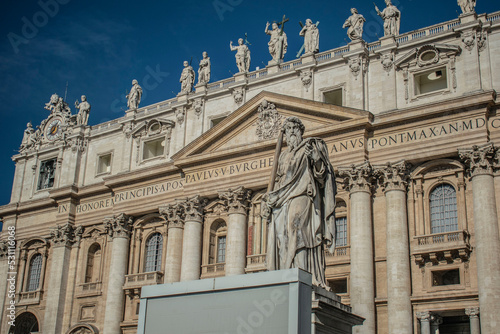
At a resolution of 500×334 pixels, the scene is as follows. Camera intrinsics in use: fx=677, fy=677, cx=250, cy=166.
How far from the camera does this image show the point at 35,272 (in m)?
41.6

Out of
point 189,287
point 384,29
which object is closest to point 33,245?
point 384,29

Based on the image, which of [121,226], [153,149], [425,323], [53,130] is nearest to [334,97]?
[153,149]

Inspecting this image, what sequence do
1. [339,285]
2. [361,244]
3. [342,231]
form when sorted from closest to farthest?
[361,244], [339,285], [342,231]

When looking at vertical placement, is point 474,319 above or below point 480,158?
below

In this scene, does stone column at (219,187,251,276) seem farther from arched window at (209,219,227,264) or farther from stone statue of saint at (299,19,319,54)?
stone statue of saint at (299,19,319,54)

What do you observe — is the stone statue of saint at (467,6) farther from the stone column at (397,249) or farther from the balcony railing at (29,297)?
the balcony railing at (29,297)

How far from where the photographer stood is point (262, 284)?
855 centimetres

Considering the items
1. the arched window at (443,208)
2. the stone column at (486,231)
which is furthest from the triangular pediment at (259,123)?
the stone column at (486,231)

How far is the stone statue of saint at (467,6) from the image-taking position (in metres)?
30.2

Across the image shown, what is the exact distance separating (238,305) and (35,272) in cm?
3571

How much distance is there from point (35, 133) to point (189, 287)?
39447 mm

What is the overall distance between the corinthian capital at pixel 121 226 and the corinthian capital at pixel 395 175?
14.9m

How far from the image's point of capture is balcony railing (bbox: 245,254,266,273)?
3153 centimetres

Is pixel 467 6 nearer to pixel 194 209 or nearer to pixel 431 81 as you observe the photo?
pixel 431 81
